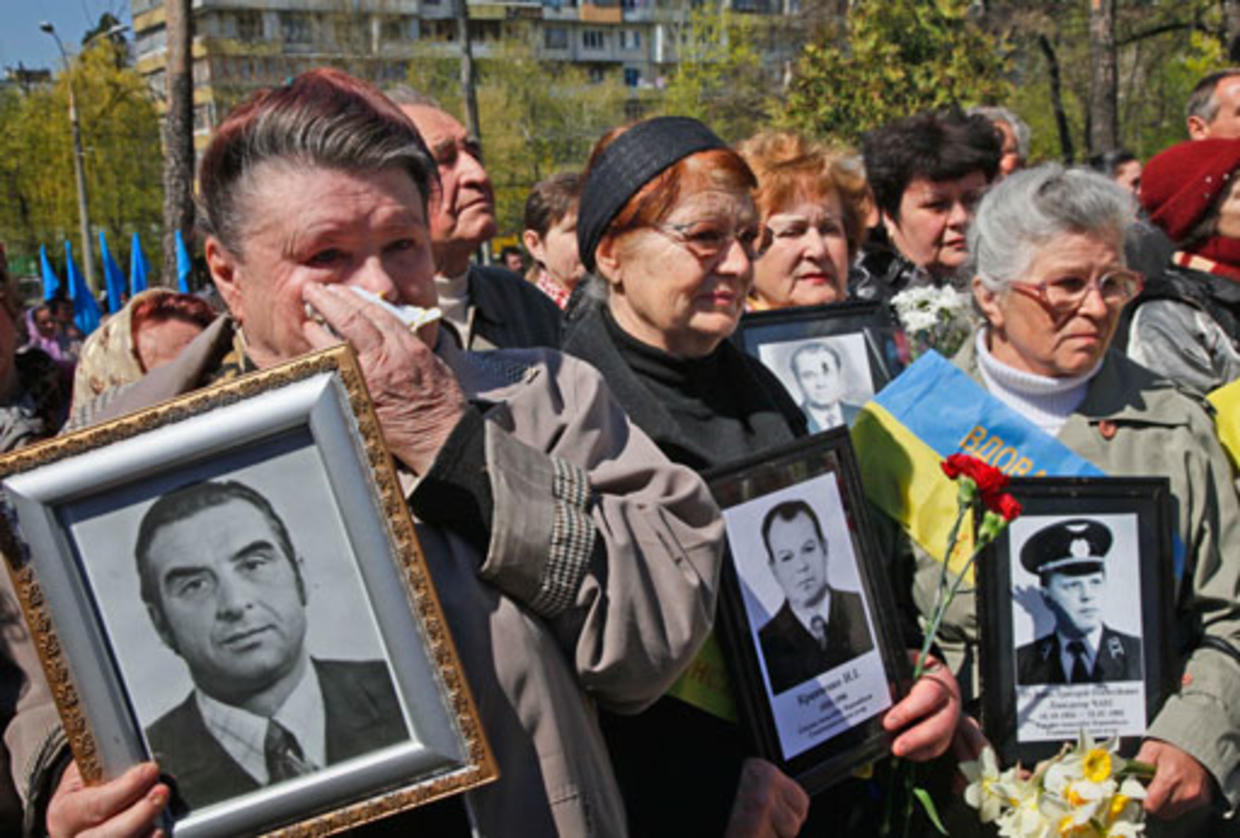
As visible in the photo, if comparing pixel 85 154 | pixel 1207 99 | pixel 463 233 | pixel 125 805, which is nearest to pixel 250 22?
pixel 85 154

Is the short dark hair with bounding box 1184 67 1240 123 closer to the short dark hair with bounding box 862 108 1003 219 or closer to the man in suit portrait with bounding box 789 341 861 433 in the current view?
the short dark hair with bounding box 862 108 1003 219

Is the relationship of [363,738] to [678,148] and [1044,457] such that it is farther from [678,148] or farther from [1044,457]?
[1044,457]

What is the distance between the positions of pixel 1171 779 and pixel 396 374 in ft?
6.82

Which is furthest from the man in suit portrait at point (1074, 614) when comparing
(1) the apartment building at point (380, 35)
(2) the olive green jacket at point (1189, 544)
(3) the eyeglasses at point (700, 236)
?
(1) the apartment building at point (380, 35)

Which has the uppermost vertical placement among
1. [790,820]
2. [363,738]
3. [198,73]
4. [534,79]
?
[198,73]

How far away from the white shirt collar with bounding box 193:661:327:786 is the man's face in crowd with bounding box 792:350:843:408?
7.42 ft

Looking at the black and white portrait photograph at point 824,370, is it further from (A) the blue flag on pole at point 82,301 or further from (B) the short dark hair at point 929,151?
(A) the blue flag on pole at point 82,301

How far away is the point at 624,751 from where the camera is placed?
221 cm

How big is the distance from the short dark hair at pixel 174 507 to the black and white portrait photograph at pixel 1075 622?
1.83 metres

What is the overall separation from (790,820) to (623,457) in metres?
0.78

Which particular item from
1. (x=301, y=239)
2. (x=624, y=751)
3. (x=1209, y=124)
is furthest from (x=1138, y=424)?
(x=1209, y=124)

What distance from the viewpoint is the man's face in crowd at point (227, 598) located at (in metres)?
1.56

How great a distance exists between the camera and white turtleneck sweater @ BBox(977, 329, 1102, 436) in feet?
10.3

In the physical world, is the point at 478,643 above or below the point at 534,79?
below
